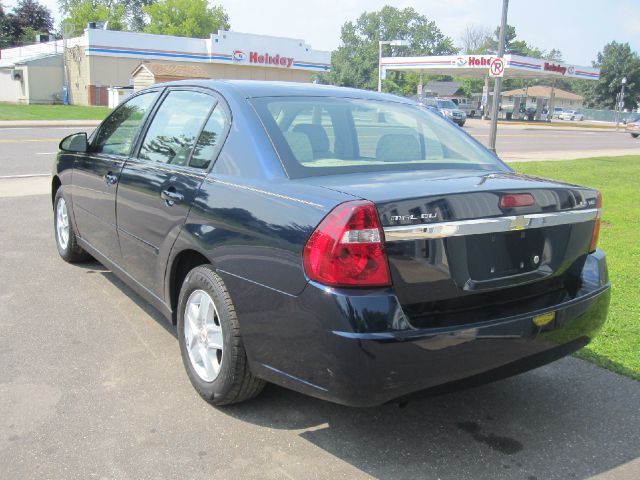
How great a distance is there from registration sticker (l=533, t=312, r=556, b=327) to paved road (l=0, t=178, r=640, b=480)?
642 millimetres

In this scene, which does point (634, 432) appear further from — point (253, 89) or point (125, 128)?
point (125, 128)

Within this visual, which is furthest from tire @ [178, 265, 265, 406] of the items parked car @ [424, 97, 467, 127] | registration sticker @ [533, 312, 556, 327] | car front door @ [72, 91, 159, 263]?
parked car @ [424, 97, 467, 127]

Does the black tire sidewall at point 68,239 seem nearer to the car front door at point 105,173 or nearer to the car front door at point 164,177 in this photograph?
the car front door at point 105,173

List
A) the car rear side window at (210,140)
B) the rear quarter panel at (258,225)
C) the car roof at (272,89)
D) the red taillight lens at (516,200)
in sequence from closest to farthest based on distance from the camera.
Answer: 1. the rear quarter panel at (258,225)
2. the red taillight lens at (516,200)
3. the car rear side window at (210,140)
4. the car roof at (272,89)

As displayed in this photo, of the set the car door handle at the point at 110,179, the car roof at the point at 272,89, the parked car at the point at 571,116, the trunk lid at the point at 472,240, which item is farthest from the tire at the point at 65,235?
the parked car at the point at 571,116

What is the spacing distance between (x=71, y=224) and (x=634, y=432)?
15.2 feet

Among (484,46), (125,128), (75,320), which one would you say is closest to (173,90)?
(125,128)

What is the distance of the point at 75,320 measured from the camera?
14.8 ft

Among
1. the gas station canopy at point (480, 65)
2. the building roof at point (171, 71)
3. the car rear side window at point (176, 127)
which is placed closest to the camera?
the car rear side window at point (176, 127)

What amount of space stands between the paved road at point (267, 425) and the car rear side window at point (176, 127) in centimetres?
125

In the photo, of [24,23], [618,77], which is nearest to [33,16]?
[24,23]

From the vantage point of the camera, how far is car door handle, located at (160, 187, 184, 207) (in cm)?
352

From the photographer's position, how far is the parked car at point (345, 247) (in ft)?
8.41

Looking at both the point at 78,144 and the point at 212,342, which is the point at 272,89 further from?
the point at 78,144
